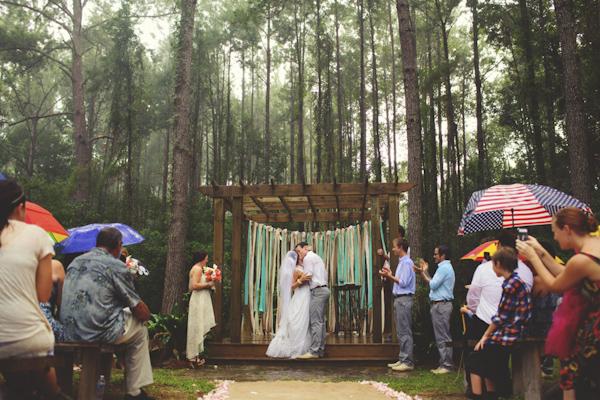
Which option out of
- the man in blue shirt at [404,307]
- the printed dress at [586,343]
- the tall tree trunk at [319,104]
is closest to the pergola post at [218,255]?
the man in blue shirt at [404,307]

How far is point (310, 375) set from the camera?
5.65 metres

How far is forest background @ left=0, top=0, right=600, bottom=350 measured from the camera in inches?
370

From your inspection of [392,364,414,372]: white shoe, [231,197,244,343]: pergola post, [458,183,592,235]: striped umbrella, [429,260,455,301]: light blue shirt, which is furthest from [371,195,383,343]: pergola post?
[231,197,244,343]: pergola post

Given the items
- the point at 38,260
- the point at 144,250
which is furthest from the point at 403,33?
the point at 144,250

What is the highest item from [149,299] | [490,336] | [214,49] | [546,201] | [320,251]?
[214,49]

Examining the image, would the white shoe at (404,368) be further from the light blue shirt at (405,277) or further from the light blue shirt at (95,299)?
the light blue shirt at (95,299)

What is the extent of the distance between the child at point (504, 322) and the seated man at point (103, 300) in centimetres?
274

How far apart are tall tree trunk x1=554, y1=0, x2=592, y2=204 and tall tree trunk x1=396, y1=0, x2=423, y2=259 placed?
2.67m

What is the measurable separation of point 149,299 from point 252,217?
7.32 m

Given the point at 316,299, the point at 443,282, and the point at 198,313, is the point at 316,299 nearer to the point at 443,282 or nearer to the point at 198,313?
the point at 198,313

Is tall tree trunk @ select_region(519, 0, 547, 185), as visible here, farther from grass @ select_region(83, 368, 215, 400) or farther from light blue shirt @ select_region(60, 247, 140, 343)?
light blue shirt @ select_region(60, 247, 140, 343)

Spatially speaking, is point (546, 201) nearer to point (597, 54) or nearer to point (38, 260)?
point (38, 260)

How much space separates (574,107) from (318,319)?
606cm

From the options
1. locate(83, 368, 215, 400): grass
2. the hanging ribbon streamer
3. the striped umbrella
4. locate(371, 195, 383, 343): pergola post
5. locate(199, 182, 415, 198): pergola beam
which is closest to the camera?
locate(83, 368, 215, 400): grass
